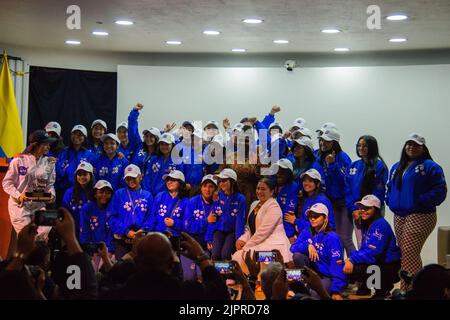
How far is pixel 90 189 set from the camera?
7832mm

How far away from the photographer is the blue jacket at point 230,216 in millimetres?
7727

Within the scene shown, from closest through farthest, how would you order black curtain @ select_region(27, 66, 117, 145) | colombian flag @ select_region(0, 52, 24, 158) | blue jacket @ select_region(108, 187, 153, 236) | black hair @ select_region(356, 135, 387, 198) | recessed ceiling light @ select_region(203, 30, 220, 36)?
1. blue jacket @ select_region(108, 187, 153, 236)
2. black hair @ select_region(356, 135, 387, 198)
3. recessed ceiling light @ select_region(203, 30, 220, 36)
4. colombian flag @ select_region(0, 52, 24, 158)
5. black curtain @ select_region(27, 66, 117, 145)

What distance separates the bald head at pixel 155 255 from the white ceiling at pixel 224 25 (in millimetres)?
4752

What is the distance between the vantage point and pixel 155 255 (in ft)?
11.8

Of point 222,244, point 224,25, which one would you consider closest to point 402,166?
point 222,244

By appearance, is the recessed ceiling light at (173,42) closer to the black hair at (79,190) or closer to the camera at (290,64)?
the camera at (290,64)

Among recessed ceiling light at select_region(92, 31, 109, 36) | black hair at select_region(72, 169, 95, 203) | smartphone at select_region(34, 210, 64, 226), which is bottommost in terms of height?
smartphone at select_region(34, 210, 64, 226)

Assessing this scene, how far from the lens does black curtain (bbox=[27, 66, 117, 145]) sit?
40.2 ft

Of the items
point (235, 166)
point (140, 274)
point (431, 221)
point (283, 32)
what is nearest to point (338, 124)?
point (283, 32)

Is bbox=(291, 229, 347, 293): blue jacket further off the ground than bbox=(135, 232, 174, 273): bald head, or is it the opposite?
bbox=(135, 232, 174, 273): bald head

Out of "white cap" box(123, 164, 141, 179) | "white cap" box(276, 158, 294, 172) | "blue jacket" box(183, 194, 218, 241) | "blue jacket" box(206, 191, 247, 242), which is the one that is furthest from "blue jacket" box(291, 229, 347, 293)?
"white cap" box(123, 164, 141, 179)

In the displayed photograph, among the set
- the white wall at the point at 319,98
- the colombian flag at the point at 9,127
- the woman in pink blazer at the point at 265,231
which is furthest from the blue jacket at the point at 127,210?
the white wall at the point at 319,98

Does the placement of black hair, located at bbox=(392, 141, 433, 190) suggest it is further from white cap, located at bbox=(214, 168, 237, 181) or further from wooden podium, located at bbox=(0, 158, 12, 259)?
wooden podium, located at bbox=(0, 158, 12, 259)

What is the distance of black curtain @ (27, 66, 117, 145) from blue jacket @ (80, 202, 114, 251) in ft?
16.3
